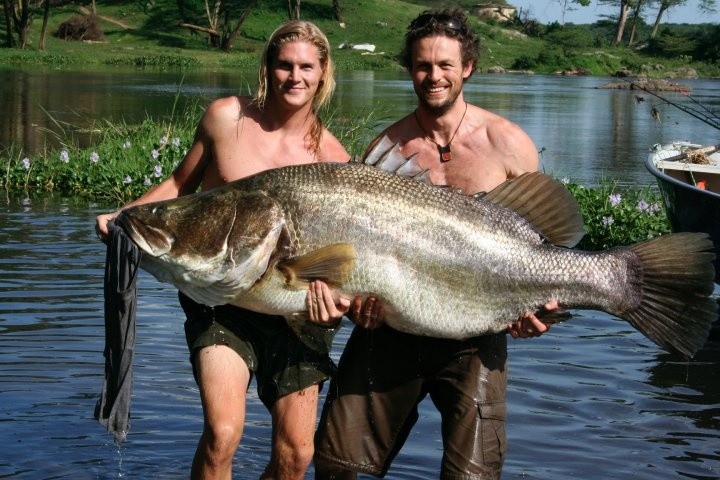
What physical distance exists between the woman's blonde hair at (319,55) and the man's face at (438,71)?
1.42 ft

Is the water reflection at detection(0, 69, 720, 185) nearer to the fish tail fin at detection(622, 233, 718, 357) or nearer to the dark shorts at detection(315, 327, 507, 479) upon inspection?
the dark shorts at detection(315, 327, 507, 479)

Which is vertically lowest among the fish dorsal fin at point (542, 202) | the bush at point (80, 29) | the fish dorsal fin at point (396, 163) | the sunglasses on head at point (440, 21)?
the fish dorsal fin at point (542, 202)

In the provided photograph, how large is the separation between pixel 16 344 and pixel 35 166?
704 centimetres

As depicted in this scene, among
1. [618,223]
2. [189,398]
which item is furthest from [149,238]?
[618,223]

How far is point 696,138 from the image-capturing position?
2467 centimetres

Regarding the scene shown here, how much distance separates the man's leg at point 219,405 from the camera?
4.35 metres

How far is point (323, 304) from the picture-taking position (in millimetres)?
4207

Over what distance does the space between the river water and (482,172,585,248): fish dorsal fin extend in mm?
1787

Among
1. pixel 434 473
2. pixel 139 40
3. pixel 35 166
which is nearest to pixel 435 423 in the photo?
pixel 434 473

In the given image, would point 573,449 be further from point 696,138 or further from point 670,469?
point 696,138

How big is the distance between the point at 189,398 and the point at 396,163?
2.86 meters

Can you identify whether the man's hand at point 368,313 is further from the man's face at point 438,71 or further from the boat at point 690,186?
the boat at point 690,186

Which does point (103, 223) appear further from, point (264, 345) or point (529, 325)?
point (529, 325)

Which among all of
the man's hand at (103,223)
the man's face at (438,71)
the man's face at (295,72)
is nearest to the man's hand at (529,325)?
the man's face at (438,71)
